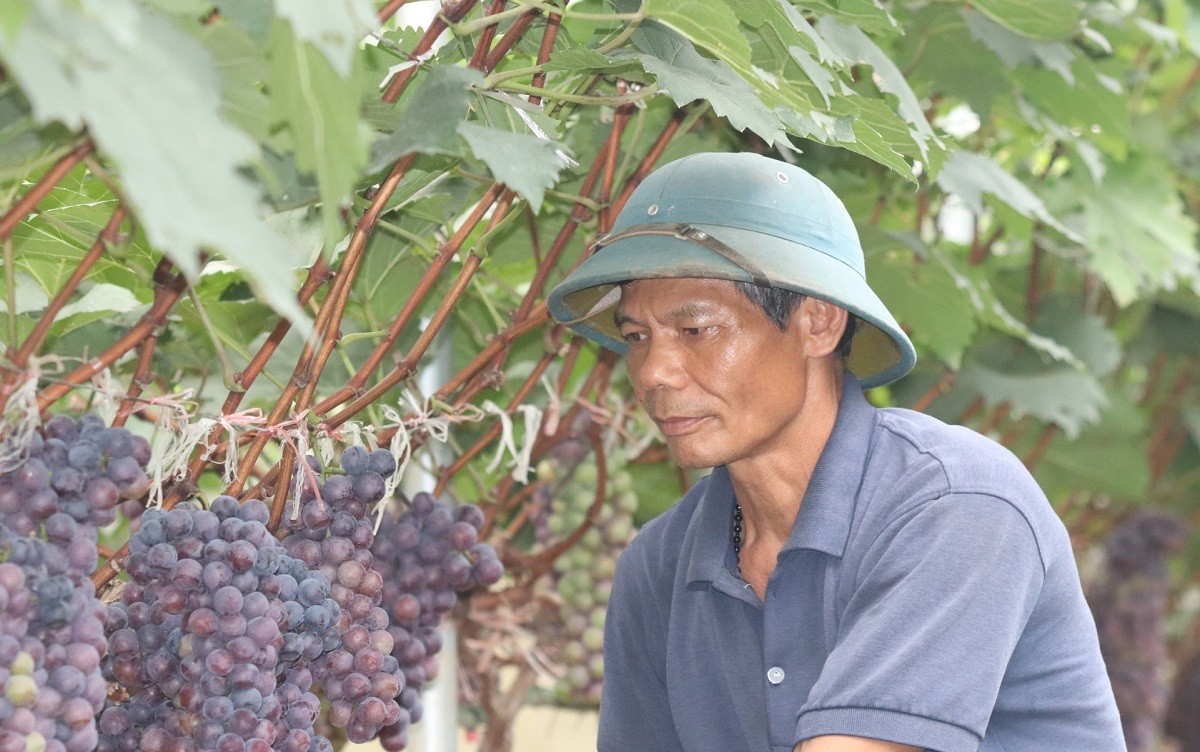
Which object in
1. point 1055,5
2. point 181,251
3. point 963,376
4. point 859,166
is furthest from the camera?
point 963,376

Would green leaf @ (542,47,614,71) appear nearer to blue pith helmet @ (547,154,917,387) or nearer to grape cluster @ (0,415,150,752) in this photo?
blue pith helmet @ (547,154,917,387)

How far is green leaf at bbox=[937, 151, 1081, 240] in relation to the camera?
1373mm

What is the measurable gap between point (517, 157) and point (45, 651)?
0.36m

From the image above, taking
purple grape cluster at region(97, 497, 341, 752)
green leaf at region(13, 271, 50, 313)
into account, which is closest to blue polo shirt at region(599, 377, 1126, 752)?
purple grape cluster at region(97, 497, 341, 752)

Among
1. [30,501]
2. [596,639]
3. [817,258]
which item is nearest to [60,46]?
[30,501]

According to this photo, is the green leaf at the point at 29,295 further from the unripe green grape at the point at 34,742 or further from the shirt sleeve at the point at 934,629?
the shirt sleeve at the point at 934,629

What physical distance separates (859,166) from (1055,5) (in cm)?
26

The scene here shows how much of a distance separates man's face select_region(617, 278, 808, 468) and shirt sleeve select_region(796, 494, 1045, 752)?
0.50 ft

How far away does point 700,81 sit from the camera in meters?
0.83

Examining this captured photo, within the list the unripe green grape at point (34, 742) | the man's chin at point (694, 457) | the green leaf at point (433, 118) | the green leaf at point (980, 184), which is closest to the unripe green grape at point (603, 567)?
the man's chin at point (694, 457)

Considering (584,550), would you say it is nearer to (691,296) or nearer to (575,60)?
(691,296)

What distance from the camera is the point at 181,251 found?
47 cm

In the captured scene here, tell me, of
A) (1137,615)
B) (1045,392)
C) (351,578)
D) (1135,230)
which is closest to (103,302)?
(351,578)

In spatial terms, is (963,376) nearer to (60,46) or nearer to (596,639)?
(596,639)
